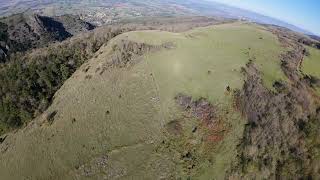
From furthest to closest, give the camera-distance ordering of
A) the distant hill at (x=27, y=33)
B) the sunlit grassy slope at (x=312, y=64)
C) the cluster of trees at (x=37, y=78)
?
the distant hill at (x=27, y=33) → the cluster of trees at (x=37, y=78) → the sunlit grassy slope at (x=312, y=64)

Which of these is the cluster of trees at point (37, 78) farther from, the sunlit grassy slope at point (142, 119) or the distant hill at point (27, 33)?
the distant hill at point (27, 33)

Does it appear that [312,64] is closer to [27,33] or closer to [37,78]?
[37,78]

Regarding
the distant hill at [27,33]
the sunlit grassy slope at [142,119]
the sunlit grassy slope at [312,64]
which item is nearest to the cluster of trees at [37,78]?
the sunlit grassy slope at [142,119]

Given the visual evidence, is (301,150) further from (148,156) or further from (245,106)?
(148,156)

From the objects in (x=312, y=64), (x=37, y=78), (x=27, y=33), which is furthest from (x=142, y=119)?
(x=27, y=33)

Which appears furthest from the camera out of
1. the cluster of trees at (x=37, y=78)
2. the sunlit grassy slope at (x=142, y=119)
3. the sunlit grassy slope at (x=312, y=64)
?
the cluster of trees at (x=37, y=78)
